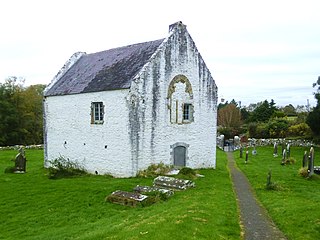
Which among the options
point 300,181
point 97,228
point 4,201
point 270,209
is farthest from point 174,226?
point 300,181

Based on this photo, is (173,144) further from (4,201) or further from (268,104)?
(268,104)

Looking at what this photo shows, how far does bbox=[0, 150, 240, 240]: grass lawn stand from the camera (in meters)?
11.6

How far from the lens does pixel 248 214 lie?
1471 cm

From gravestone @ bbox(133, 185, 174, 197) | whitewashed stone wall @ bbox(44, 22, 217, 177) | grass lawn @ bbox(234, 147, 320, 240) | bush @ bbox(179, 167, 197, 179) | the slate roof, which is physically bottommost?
grass lawn @ bbox(234, 147, 320, 240)

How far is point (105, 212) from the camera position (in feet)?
52.3

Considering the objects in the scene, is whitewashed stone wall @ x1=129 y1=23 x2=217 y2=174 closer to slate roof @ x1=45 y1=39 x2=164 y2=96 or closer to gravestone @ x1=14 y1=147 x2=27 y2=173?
slate roof @ x1=45 y1=39 x2=164 y2=96

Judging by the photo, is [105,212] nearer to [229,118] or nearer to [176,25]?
[176,25]

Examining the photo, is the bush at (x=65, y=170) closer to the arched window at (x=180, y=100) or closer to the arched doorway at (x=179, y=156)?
the arched doorway at (x=179, y=156)

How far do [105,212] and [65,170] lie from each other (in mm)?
12118

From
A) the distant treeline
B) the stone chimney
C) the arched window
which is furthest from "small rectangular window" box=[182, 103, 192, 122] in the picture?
the distant treeline

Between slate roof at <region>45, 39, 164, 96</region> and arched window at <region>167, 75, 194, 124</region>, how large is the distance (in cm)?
303

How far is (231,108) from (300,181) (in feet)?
188

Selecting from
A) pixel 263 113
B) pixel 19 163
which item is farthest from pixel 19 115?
pixel 263 113

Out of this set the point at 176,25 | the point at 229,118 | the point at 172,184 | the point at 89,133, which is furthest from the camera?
the point at 229,118
